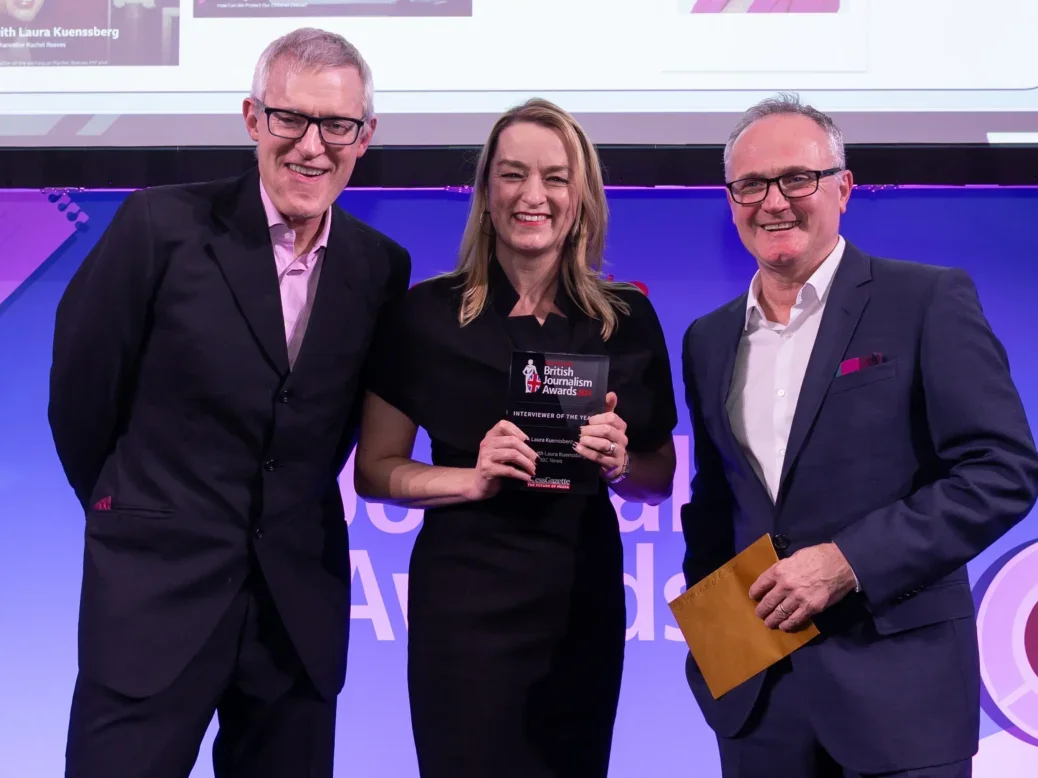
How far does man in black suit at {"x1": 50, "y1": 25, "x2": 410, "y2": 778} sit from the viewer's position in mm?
2008

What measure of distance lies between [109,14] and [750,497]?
257 centimetres

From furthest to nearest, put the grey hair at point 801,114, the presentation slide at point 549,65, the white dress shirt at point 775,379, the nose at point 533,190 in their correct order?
the presentation slide at point 549,65 < the nose at point 533,190 < the grey hair at point 801,114 < the white dress shirt at point 775,379

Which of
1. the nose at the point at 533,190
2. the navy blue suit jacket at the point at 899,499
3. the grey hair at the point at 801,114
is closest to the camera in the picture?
the navy blue suit jacket at the point at 899,499

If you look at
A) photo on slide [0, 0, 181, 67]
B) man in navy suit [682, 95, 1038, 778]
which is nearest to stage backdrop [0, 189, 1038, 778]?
photo on slide [0, 0, 181, 67]

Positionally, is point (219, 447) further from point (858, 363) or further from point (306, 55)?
point (858, 363)

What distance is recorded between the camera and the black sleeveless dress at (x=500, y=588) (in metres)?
2.18

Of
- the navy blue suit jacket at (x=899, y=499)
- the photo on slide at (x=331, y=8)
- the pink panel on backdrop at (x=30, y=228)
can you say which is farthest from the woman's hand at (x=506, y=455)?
the pink panel on backdrop at (x=30, y=228)

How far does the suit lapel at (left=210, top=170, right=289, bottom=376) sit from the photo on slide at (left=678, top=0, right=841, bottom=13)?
1695 mm

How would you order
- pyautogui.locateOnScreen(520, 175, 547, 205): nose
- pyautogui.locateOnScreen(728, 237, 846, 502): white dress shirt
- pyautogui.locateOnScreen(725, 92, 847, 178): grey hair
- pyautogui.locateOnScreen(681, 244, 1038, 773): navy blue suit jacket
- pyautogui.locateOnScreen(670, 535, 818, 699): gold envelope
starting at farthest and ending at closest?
pyautogui.locateOnScreen(520, 175, 547, 205): nose < pyautogui.locateOnScreen(725, 92, 847, 178): grey hair < pyautogui.locateOnScreen(728, 237, 846, 502): white dress shirt < pyautogui.locateOnScreen(670, 535, 818, 699): gold envelope < pyautogui.locateOnScreen(681, 244, 1038, 773): navy blue suit jacket

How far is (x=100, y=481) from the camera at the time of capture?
2086 mm

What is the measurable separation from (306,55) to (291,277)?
0.48m

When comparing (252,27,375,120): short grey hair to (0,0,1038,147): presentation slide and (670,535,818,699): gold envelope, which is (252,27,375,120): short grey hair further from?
(670,535,818,699): gold envelope

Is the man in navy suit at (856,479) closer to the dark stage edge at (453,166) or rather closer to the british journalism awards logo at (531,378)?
the british journalism awards logo at (531,378)

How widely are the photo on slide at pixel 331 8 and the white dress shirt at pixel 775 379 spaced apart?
65.5 inches
